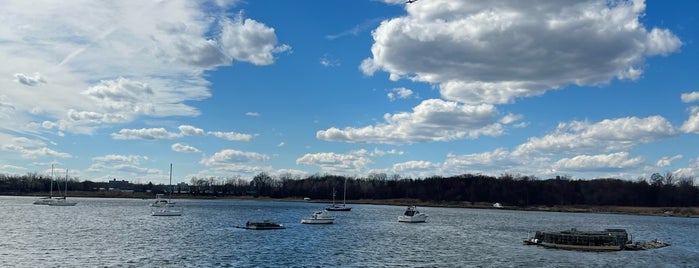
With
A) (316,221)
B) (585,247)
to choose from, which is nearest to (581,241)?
(585,247)

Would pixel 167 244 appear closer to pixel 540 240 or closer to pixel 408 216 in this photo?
pixel 540 240

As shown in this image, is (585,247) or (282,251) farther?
(585,247)

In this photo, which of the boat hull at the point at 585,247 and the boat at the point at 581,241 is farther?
the boat at the point at 581,241

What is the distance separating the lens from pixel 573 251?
7831 cm

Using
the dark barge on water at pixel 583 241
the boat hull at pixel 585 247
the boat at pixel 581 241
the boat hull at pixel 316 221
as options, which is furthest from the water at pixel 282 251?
the boat hull at pixel 316 221

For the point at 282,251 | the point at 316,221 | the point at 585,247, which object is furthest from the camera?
the point at 316,221

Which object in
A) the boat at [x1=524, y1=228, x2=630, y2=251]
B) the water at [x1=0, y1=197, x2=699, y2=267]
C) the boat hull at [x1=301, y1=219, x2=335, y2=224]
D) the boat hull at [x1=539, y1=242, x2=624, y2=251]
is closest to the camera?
the water at [x1=0, y1=197, x2=699, y2=267]

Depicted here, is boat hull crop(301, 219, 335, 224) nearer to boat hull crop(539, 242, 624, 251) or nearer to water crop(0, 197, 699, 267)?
water crop(0, 197, 699, 267)

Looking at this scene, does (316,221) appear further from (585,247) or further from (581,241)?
(585,247)

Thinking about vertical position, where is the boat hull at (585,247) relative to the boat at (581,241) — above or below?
below

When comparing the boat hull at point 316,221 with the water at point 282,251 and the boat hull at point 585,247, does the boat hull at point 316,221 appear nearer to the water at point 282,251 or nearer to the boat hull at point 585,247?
the water at point 282,251

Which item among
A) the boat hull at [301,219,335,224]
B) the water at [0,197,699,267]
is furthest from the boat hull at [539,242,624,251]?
the boat hull at [301,219,335,224]

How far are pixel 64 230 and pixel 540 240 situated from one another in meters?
71.9

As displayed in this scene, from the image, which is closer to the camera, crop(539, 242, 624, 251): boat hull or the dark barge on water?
crop(539, 242, 624, 251): boat hull
